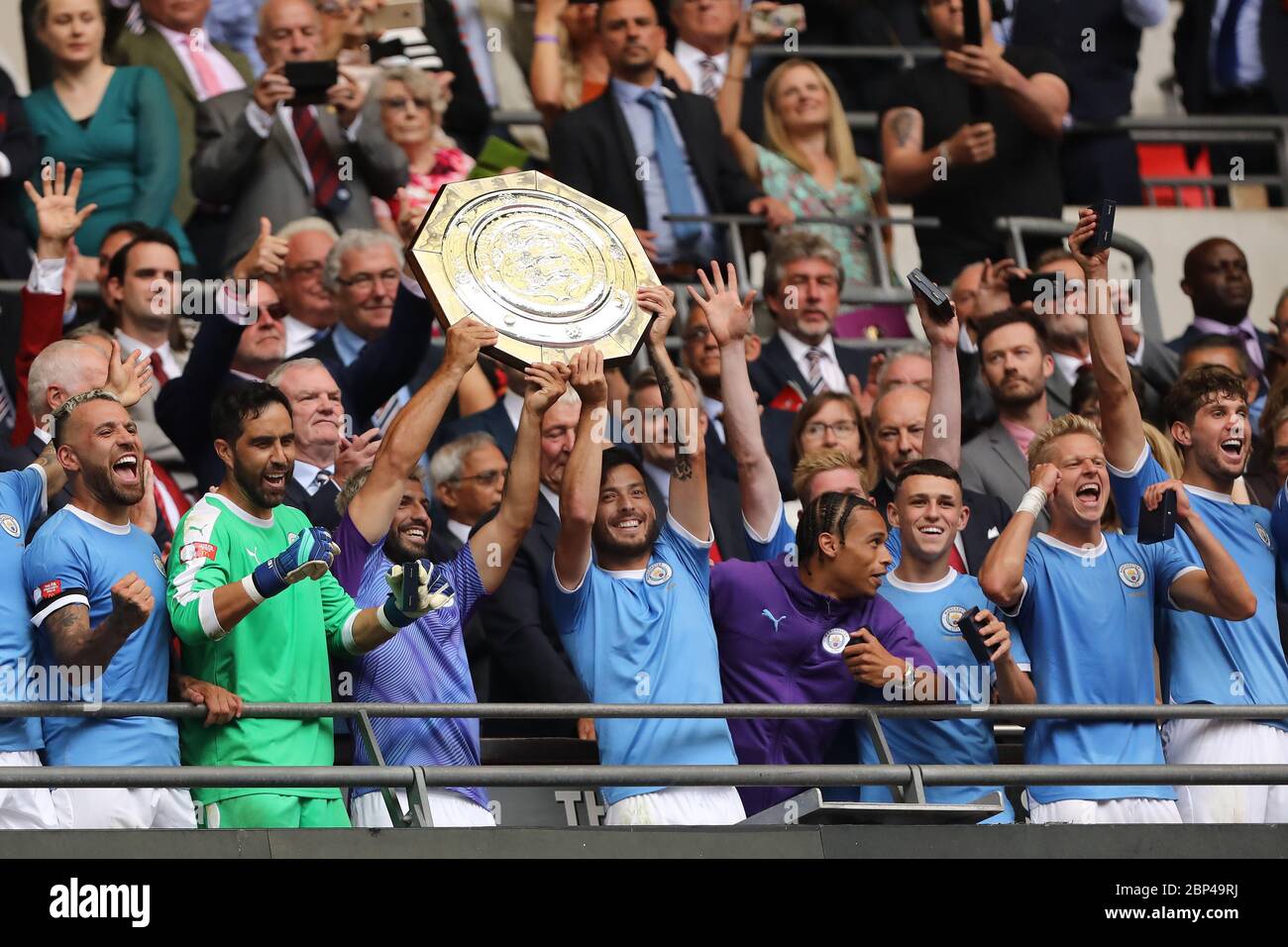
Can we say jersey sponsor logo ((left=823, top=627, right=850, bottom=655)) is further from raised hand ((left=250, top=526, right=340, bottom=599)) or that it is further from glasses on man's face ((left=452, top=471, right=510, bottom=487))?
raised hand ((left=250, top=526, right=340, bottom=599))

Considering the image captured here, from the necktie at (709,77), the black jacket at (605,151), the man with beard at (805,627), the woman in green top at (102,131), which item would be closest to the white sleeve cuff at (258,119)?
the woman in green top at (102,131)

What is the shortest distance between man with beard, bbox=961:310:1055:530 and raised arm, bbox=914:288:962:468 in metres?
0.88

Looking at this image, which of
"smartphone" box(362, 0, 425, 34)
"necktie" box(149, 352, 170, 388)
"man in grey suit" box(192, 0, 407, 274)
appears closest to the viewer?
"necktie" box(149, 352, 170, 388)

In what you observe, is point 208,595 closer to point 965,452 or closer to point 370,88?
point 965,452

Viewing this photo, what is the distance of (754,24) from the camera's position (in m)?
12.3

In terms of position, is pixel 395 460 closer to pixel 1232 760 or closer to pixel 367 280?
pixel 367 280

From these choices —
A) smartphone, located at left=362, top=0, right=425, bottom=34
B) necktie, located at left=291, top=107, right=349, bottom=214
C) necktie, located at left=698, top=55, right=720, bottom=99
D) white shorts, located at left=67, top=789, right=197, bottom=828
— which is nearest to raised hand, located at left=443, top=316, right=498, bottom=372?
white shorts, located at left=67, top=789, right=197, bottom=828

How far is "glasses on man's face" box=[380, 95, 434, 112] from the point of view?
10906 mm

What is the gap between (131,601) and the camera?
6.70 metres

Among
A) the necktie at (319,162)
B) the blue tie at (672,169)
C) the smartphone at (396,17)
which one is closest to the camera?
A: the necktie at (319,162)

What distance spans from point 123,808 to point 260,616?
697 mm

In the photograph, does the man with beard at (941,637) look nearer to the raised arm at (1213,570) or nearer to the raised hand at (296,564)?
the raised arm at (1213,570)

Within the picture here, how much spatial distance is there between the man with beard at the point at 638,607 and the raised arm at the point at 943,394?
41.6 inches

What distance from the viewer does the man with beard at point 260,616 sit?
6930mm
